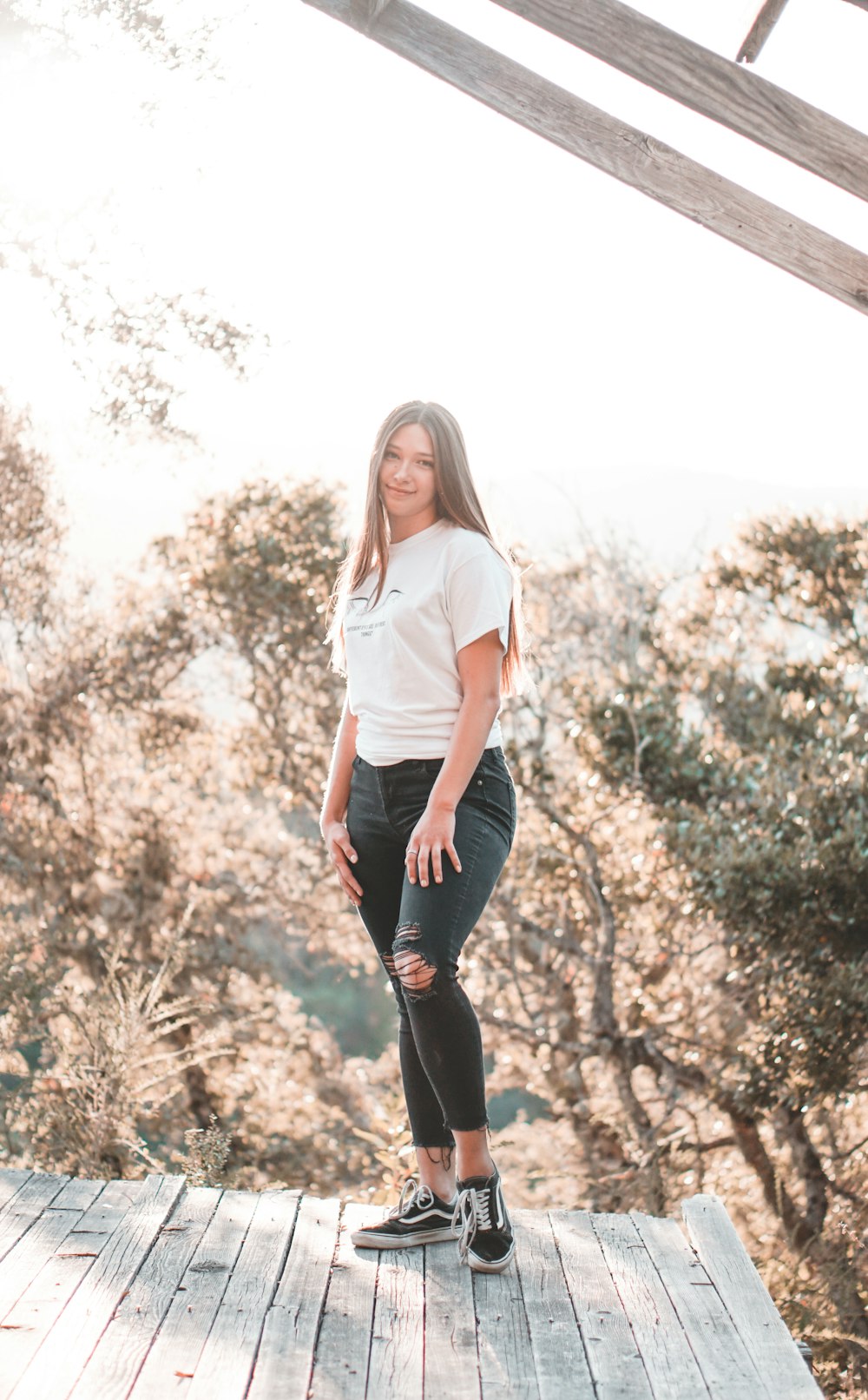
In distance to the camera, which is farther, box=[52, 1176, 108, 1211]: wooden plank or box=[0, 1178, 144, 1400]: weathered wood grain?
box=[52, 1176, 108, 1211]: wooden plank

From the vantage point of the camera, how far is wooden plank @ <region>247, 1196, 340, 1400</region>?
1799 mm

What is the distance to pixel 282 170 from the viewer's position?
5.29m

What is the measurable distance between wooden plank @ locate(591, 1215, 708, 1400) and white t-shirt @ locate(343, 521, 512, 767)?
1.05 metres

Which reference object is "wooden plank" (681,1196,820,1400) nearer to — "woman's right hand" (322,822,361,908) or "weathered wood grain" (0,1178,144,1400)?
"woman's right hand" (322,822,361,908)

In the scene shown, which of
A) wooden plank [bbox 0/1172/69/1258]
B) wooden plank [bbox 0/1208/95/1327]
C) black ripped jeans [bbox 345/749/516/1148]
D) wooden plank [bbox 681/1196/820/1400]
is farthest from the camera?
wooden plank [bbox 0/1172/69/1258]

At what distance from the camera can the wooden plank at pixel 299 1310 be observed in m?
1.80

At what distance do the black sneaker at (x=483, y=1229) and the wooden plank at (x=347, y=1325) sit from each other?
0.19 meters

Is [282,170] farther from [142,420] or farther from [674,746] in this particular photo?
[674,746]

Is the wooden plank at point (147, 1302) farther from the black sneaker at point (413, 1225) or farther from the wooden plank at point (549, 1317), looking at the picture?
the wooden plank at point (549, 1317)

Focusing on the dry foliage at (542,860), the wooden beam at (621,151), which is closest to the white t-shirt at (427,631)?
the wooden beam at (621,151)

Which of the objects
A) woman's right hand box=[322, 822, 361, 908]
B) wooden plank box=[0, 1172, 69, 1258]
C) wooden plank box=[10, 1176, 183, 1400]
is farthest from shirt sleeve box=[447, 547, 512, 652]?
wooden plank box=[0, 1172, 69, 1258]

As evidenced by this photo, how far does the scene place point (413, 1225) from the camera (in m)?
2.32

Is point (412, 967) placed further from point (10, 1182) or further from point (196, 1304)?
point (10, 1182)

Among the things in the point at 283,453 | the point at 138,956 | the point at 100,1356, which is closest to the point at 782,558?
the point at 283,453
